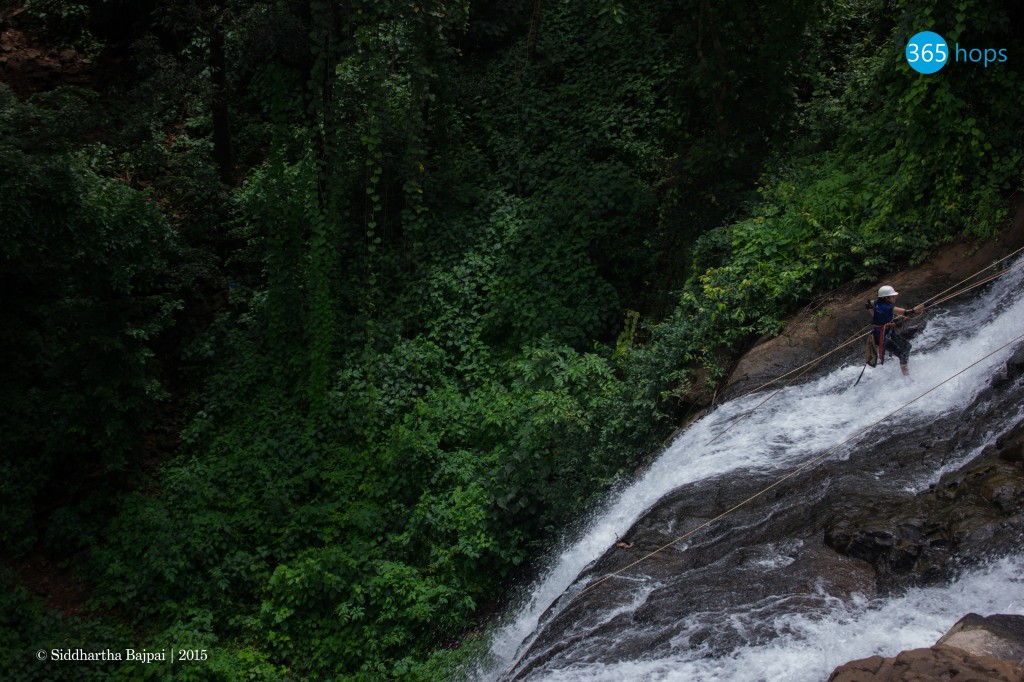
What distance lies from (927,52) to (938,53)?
0.10 m

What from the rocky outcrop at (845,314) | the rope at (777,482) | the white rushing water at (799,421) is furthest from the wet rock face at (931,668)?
the rocky outcrop at (845,314)

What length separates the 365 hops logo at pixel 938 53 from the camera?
8031mm

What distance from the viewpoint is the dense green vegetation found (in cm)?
880

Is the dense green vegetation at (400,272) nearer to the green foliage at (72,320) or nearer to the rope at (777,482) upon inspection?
the green foliage at (72,320)

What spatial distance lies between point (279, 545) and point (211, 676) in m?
1.69

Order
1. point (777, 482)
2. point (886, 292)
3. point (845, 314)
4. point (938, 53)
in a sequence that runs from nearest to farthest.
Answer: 1. point (777, 482)
2. point (886, 292)
3. point (938, 53)
4. point (845, 314)

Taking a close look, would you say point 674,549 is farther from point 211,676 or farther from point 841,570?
point 211,676

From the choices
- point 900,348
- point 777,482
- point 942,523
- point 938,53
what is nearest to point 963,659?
point 942,523

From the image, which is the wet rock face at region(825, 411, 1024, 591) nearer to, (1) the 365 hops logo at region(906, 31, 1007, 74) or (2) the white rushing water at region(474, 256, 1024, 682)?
(2) the white rushing water at region(474, 256, 1024, 682)

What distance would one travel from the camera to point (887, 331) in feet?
23.7

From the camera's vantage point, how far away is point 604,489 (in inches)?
335

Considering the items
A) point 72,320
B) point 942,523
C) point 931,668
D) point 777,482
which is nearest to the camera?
point 931,668

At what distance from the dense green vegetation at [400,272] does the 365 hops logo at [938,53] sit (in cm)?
9

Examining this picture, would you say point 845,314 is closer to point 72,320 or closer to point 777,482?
point 777,482
